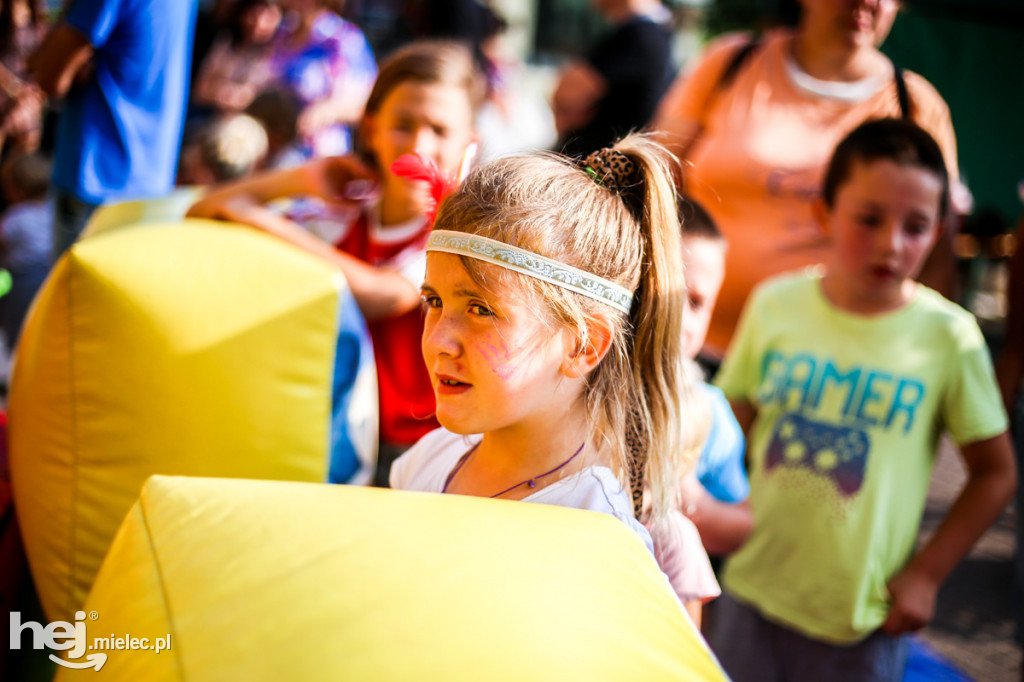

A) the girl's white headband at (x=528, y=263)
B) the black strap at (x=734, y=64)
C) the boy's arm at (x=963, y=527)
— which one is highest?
the black strap at (x=734, y=64)

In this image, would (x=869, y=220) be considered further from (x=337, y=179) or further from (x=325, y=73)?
(x=325, y=73)

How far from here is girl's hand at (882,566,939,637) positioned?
165 centimetres

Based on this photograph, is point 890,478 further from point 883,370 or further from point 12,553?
point 12,553

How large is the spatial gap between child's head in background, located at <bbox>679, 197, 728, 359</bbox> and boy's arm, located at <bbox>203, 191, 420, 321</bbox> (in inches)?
Result: 24.4

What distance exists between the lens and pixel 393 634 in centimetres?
75

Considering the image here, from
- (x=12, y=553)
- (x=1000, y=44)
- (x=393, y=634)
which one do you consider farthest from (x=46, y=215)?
(x=1000, y=44)

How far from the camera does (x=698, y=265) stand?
165cm

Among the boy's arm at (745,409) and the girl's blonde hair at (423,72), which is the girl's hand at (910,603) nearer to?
the boy's arm at (745,409)

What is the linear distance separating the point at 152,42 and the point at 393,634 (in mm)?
2524

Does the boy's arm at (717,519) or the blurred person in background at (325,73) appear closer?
the boy's arm at (717,519)

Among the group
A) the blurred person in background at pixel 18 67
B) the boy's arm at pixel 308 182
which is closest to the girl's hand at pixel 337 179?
the boy's arm at pixel 308 182

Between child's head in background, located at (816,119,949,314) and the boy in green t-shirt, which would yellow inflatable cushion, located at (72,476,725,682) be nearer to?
the boy in green t-shirt

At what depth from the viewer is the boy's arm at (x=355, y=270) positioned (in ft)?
6.42

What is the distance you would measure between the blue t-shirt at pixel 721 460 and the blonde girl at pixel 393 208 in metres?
0.66
